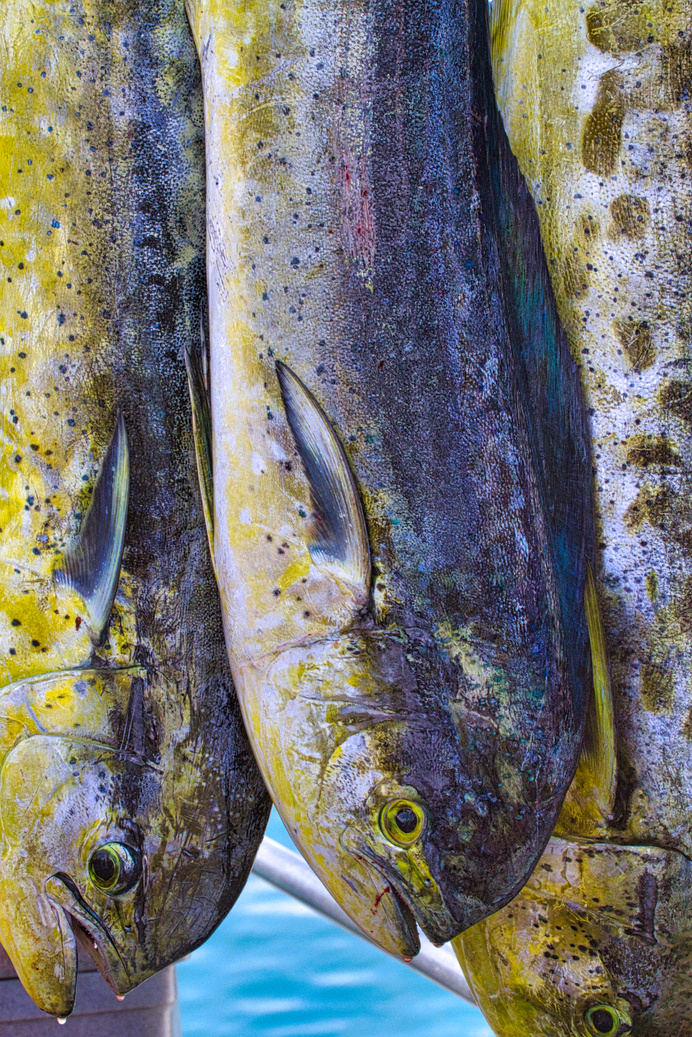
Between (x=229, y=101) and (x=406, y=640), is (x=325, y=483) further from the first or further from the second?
(x=229, y=101)

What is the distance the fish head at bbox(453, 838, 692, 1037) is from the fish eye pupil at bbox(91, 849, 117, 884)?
0.65 m

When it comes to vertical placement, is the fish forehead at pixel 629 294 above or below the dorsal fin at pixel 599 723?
above

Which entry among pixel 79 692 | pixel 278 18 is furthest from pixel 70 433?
pixel 278 18

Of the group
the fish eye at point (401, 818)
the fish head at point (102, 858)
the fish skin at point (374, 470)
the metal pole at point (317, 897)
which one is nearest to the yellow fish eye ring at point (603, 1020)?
the fish skin at point (374, 470)

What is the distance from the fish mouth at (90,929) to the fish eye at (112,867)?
0.12ft

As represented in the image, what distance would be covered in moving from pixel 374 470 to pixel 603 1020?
0.97m

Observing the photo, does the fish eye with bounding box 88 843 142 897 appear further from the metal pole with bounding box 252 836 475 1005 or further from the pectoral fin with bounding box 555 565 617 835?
the metal pole with bounding box 252 836 475 1005

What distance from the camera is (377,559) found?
114cm

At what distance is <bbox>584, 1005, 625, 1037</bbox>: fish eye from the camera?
1354 mm

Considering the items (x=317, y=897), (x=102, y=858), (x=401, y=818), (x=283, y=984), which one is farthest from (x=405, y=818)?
(x=283, y=984)

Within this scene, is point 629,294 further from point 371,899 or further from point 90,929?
point 90,929

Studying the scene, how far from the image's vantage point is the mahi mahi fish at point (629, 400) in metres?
1.26

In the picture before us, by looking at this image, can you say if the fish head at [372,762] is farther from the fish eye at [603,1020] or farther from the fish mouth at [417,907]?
the fish eye at [603,1020]

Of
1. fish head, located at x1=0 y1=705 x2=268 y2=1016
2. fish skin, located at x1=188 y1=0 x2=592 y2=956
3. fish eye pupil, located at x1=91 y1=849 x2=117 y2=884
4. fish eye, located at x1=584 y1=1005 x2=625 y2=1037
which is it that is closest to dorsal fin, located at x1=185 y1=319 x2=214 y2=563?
fish skin, located at x1=188 y1=0 x2=592 y2=956
